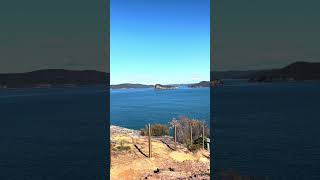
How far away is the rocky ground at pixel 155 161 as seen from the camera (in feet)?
48.9

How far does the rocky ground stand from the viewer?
14.9 meters

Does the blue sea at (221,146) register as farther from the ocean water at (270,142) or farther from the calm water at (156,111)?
the calm water at (156,111)

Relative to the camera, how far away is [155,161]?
1695 centimetres

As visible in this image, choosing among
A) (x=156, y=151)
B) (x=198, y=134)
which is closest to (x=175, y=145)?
(x=156, y=151)

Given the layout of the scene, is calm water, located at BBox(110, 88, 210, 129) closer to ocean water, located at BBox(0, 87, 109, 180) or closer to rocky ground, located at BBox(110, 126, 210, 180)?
ocean water, located at BBox(0, 87, 109, 180)

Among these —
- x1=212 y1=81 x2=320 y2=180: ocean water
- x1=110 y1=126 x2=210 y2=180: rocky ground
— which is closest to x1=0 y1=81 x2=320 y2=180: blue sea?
x1=212 y1=81 x2=320 y2=180: ocean water

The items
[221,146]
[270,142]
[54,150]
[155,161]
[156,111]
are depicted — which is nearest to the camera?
[155,161]

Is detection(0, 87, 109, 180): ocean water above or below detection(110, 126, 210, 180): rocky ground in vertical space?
below

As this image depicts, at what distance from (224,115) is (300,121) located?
1341 cm

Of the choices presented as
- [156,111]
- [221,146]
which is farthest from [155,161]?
[156,111]

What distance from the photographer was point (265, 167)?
1048 inches

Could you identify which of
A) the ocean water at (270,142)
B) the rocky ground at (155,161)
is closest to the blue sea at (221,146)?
the ocean water at (270,142)

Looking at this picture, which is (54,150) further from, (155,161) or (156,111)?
(156,111)

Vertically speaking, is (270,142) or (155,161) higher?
(155,161)
